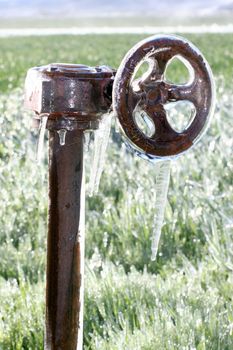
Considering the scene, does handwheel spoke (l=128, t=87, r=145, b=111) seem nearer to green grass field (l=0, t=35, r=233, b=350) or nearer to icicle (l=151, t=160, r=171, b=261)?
icicle (l=151, t=160, r=171, b=261)

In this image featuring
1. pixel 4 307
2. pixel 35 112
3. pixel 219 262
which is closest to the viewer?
pixel 35 112

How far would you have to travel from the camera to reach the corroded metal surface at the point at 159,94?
1884 mm

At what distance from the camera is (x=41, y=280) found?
10.5 feet

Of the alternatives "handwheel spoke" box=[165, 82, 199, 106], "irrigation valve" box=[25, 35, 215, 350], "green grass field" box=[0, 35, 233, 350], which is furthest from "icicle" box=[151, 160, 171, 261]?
"green grass field" box=[0, 35, 233, 350]

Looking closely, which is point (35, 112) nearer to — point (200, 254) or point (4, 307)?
point (4, 307)

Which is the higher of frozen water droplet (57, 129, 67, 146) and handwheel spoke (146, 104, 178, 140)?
handwheel spoke (146, 104, 178, 140)

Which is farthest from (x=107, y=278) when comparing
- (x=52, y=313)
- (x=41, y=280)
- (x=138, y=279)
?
(x=52, y=313)

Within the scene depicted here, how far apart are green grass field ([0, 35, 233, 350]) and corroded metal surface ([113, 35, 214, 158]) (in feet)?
2.39

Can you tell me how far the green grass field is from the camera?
2.62m

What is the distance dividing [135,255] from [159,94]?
165cm

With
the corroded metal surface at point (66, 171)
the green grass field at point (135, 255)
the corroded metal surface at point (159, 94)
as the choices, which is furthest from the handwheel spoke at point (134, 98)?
the green grass field at point (135, 255)

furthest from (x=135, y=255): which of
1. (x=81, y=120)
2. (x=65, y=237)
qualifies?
(x=81, y=120)

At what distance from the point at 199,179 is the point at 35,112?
239cm

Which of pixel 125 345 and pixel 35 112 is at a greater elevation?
pixel 35 112
